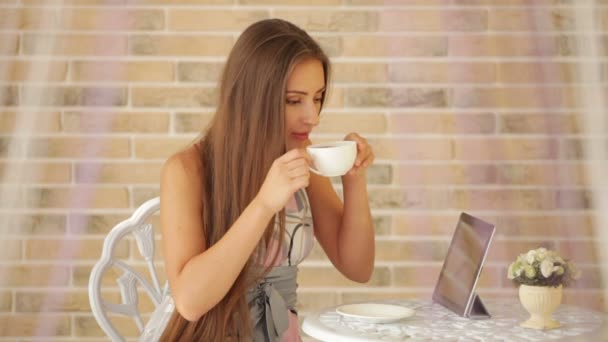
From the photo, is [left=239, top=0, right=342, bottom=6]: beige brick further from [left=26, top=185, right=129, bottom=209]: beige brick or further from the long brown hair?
the long brown hair

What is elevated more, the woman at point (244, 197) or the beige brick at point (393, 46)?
→ the beige brick at point (393, 46)

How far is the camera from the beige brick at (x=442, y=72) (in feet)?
8.48

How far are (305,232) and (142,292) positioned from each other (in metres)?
0.91

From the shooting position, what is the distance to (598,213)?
2.58 m

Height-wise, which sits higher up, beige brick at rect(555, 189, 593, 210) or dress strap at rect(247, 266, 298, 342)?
beige brick at rect(555, 189, 593, 210)

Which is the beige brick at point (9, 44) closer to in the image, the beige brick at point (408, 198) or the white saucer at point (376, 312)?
the beige brick at point (408, 198)

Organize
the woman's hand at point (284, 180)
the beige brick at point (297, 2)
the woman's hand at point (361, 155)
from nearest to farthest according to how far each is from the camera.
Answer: the woman's hand at point (284, 180) < the woman's hand at point (361, 155) < the beige brick at point (297, 2)

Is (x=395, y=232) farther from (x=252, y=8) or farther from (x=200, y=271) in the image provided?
(x=200, y=271)

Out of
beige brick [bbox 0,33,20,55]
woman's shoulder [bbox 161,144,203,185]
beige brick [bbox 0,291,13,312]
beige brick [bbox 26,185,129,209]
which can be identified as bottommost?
beige brick [bbox 0,291,13,312]

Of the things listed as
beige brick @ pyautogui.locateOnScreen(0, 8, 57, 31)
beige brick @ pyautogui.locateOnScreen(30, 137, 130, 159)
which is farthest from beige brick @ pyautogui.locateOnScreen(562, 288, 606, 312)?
beige brick @ pyautogui.locateOnScreen(0, 8, 57, 31)

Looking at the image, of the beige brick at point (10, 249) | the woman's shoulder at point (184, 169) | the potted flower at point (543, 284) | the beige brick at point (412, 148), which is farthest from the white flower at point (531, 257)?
the beige brick at point (10, 249)

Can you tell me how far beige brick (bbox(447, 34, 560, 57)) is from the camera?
258 cm

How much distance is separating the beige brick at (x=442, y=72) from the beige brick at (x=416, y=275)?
56cm

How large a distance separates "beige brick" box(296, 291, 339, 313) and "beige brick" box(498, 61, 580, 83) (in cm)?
83
